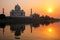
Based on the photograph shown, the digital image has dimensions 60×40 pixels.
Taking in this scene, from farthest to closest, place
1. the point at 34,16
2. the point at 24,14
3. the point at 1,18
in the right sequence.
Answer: the point at 24,14 < the point at 34,16 < the point at 1,18

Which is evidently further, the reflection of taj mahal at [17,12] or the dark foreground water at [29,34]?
the reflection of taj mahal at [17,12]

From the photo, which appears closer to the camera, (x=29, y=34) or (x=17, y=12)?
(x=29, y=34)

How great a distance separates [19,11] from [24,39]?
4170 centimetres

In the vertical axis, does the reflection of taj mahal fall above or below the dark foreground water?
above

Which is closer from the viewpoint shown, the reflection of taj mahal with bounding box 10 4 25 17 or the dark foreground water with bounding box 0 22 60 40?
the dark foreground water with bounding box 0 22 60 40

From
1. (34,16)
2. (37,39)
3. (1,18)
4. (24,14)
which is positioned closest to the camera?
(37,39)

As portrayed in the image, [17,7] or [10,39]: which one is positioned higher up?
[17,7]

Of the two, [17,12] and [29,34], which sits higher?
[17,12]

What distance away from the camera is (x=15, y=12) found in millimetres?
51750

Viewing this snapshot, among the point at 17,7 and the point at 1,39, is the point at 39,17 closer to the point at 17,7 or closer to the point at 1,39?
the point at 17,7

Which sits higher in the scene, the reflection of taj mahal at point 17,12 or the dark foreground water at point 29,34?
the reflection of taj mahal at point 17,12

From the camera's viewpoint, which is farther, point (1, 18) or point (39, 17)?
point (39, 17)

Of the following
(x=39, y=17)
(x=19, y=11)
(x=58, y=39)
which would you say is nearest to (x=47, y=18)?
(x=39, y=17)

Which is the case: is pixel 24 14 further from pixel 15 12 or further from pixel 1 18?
pixel 1 18
